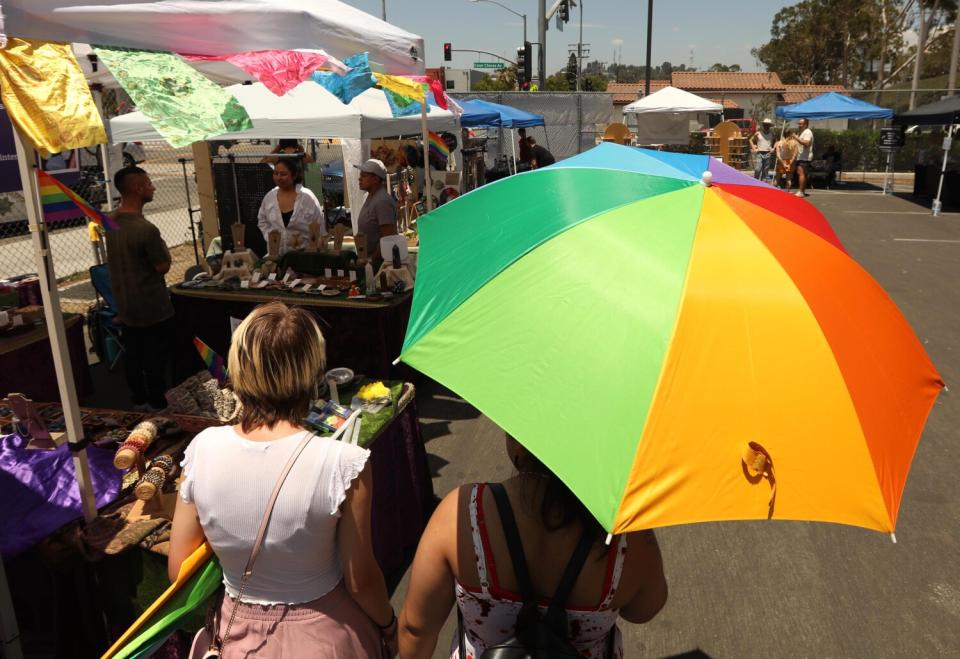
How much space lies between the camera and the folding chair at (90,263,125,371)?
6.25 meters

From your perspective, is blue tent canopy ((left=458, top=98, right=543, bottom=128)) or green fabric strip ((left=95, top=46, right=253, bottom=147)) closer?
green fabric strip ((left=95, top=46, right=253, bottom=147))

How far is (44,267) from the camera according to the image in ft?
8.05

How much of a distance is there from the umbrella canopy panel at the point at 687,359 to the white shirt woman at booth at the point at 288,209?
5.02 m

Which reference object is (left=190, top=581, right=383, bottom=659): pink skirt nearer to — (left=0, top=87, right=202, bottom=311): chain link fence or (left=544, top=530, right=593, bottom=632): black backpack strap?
(left=544, top=530, right=593, bottom=632): black backpack strap

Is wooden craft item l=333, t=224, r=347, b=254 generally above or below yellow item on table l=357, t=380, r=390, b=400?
above

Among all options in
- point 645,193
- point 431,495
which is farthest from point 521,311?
point 431,495

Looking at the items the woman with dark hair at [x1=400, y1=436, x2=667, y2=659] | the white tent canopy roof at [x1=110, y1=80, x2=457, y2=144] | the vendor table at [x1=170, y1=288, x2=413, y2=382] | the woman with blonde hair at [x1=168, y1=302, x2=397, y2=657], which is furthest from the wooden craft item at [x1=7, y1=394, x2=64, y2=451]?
the white tent canopy roof at [x1=110, y1=80, x2=457, y2=144]

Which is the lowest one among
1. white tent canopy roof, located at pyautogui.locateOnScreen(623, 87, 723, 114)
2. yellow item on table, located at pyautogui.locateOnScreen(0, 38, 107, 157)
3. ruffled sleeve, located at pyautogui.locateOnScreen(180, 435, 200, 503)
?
ruffled sleeve, located at pyautogui.locateOnScreen(180, 435, 200, 503)

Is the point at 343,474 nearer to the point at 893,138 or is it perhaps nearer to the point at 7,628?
the point at 7,628

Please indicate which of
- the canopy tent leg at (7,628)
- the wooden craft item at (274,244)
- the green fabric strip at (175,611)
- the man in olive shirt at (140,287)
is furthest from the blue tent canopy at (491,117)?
the green fabric strip at (175,611)

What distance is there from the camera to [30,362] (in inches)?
197

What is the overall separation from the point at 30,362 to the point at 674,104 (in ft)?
61.7

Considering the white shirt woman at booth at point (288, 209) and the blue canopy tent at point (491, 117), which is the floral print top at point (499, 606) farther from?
the blue canopy tent at point (491, 117)

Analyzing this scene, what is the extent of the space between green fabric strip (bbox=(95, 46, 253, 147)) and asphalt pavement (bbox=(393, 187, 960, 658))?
234 cm
